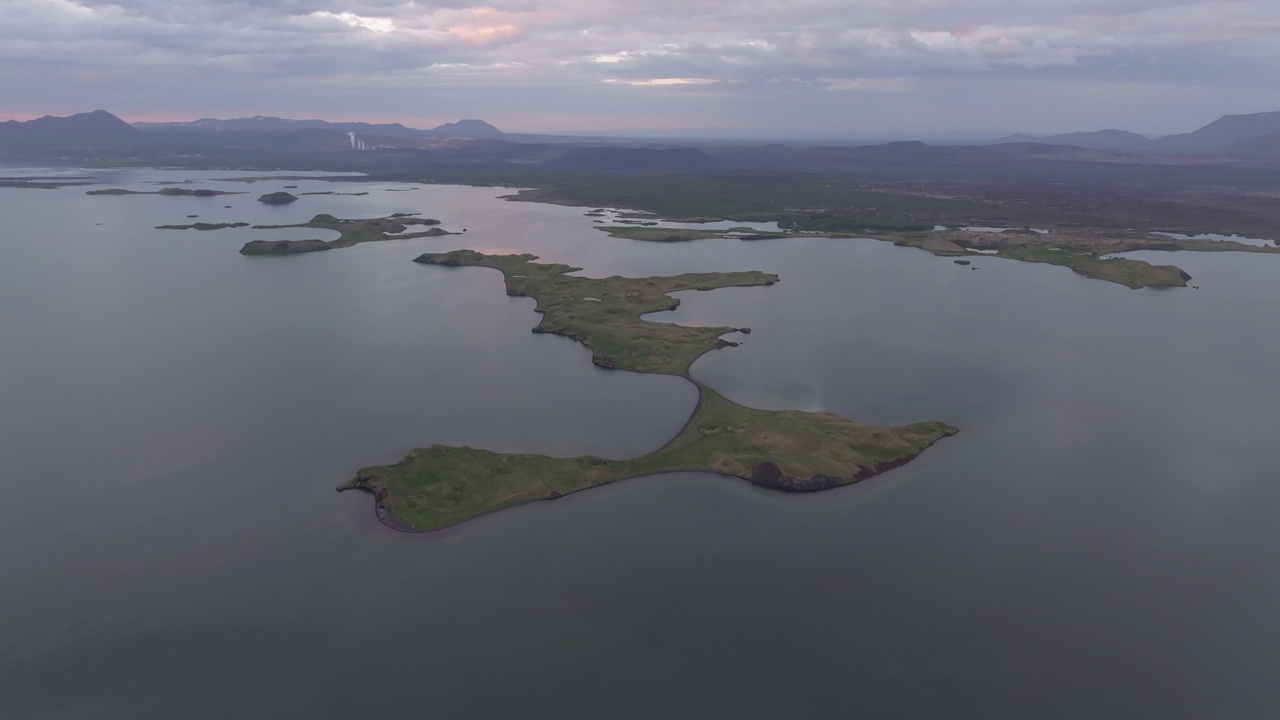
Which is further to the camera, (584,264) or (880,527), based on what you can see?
(584,264)

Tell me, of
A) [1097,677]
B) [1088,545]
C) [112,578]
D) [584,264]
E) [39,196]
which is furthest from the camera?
[39,196]

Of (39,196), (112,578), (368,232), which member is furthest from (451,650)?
(39,196)

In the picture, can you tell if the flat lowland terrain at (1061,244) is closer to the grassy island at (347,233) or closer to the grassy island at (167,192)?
the grassy island at (347,233)

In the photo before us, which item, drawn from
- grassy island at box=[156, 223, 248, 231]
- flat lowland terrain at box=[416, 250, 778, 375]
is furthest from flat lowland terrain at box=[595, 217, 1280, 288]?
grassy island at box=[156, 223, 248, 231]

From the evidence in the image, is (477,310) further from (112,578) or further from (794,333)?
(112,578)

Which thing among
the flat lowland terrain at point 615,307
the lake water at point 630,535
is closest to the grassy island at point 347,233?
the flat lowland terrain at point 615,307

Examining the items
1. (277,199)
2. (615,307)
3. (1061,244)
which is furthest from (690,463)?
(277,199)
